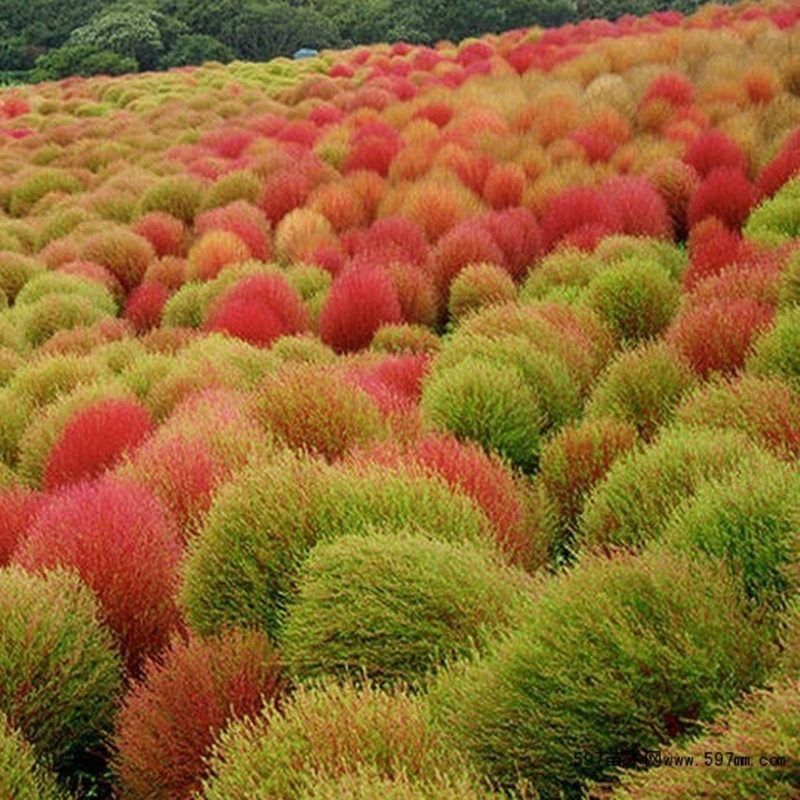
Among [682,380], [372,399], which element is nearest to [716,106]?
[682,380]

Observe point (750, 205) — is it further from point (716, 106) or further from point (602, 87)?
point (602, 87)

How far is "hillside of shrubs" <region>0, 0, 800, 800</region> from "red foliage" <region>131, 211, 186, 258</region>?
23 mm

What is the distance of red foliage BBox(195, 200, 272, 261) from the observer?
A: 17.8 feet

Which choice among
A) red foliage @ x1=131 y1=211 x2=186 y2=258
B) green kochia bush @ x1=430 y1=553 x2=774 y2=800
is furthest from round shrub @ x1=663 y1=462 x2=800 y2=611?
red foliage @ x1=131 y1=211 x2=186 y2=258

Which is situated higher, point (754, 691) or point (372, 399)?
point (754, 691)

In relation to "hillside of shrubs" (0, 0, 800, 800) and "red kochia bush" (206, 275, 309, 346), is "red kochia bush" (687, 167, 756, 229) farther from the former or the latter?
"red kochia bush" (206, 275, 309, 346)

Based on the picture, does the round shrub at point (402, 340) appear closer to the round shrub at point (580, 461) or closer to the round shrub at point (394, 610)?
the round shrub at point (580, 461)

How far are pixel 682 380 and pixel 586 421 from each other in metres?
0.31

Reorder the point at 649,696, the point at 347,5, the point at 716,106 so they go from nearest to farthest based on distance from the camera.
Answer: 1. the point at 649,696
2. the point at 716,106
3. the point at 347,5

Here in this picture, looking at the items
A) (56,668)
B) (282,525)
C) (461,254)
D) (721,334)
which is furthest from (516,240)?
(56,668)

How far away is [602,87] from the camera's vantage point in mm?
6781

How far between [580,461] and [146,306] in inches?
128

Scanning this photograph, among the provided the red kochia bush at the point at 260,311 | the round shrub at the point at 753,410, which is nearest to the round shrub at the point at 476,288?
the red kochia bush at the point at 260,311

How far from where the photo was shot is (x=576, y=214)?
4727 mm
